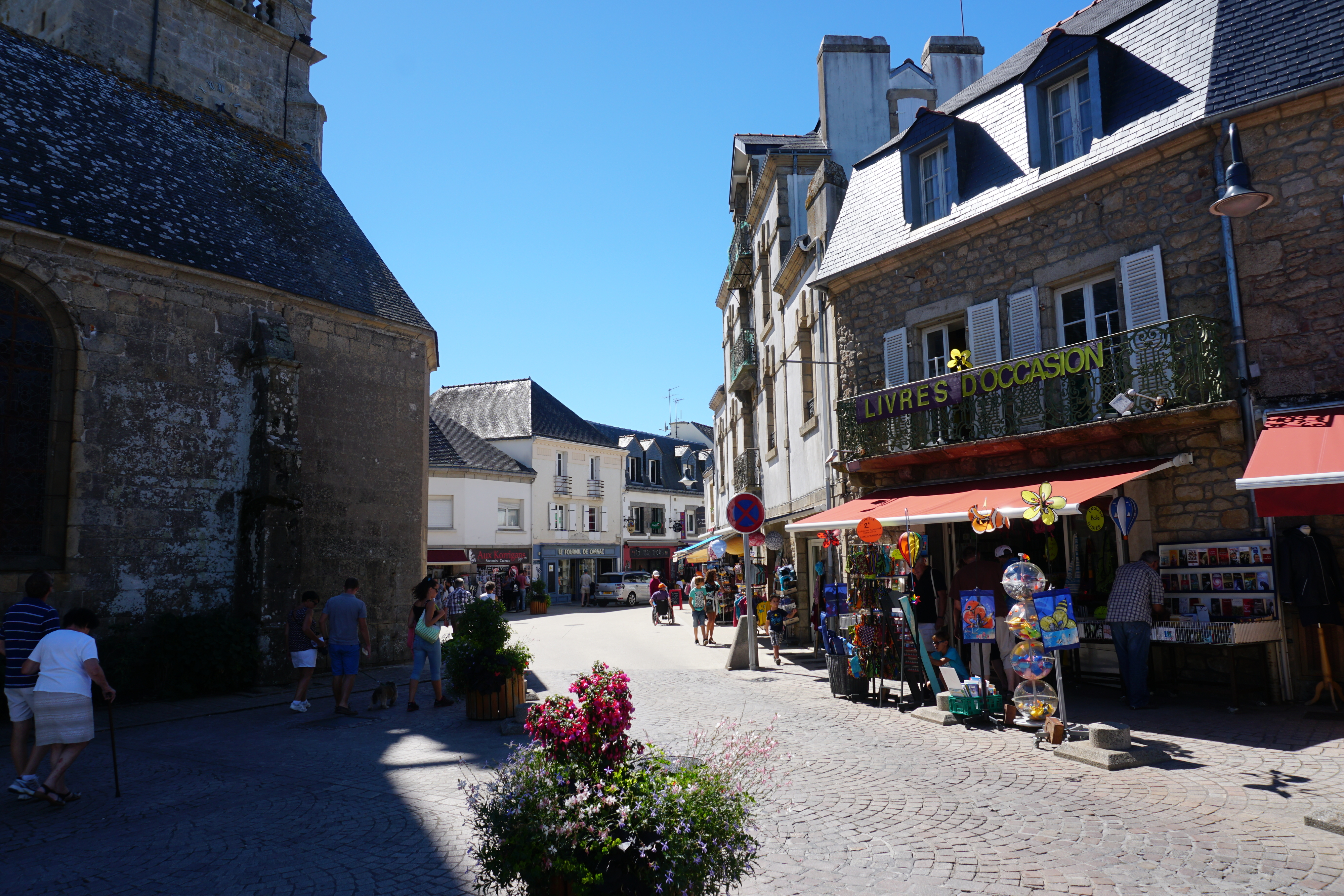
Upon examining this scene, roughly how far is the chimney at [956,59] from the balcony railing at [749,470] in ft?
30.1

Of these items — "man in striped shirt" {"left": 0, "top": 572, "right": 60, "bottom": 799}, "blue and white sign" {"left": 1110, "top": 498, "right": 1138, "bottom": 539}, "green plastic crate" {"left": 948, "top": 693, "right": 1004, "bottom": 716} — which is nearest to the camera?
"man in striped shirt" {"left": 0, "top": 572, "right": 60, "bottom": 799}

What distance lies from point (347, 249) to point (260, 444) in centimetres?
529

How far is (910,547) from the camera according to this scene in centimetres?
881

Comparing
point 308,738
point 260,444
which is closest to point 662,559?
point 260,444

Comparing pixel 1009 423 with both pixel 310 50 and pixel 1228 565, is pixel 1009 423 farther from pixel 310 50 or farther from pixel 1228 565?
pixel 310 50

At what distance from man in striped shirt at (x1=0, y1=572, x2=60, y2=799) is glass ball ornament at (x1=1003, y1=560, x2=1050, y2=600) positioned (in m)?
7.45

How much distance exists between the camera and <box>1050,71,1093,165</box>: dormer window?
10328 millimetres

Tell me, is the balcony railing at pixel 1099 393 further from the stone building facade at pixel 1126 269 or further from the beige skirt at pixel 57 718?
the beige skirt at pixel 57 718

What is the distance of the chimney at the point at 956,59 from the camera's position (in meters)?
17.6

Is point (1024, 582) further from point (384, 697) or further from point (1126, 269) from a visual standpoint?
point (384, 697)

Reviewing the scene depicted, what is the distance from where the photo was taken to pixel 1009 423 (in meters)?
10.2

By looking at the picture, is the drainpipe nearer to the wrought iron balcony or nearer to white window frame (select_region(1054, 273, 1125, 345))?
white window frame (select_region(1054, 273, 1125, 345))

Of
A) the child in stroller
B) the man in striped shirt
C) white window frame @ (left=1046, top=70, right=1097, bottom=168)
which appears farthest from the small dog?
the child in stroller

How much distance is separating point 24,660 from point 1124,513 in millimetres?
9952
